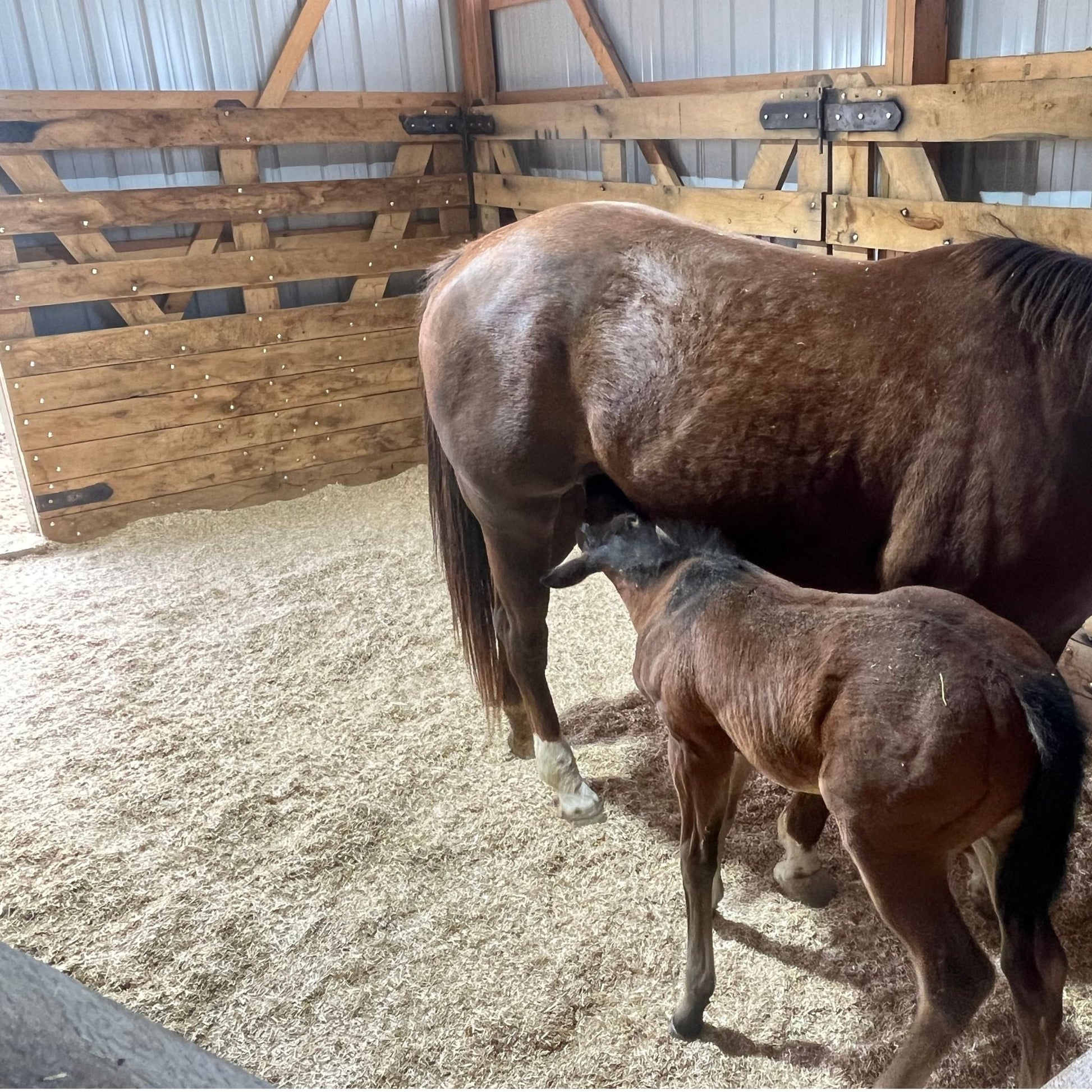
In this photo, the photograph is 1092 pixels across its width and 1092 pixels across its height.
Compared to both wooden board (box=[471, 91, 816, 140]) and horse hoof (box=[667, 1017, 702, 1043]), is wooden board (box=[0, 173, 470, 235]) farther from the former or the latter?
horse hoof (box=[667, 1017, 702, 1043])

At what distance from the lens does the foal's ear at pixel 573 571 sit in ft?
6.11

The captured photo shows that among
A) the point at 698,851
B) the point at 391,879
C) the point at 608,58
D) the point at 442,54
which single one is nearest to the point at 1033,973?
the point at 698,851

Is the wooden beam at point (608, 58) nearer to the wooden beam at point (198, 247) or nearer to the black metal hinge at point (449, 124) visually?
the black metal hinge at point (449, 124)

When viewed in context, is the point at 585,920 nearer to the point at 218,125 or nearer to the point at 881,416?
the point at 881,416

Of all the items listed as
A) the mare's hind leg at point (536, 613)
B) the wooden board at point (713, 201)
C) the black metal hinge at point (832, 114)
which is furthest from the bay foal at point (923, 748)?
the black metal hinge at point (832, 114)

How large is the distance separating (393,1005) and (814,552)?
1.20m

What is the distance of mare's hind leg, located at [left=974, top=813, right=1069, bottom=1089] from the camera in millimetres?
1352

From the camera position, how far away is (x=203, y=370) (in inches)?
179

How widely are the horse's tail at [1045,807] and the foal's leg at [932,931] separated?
0.08 m

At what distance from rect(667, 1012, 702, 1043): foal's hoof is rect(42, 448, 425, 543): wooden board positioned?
3.69 m

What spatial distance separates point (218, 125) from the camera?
4.32m

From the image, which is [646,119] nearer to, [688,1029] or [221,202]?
[221,202]

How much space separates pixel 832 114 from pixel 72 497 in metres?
3.57

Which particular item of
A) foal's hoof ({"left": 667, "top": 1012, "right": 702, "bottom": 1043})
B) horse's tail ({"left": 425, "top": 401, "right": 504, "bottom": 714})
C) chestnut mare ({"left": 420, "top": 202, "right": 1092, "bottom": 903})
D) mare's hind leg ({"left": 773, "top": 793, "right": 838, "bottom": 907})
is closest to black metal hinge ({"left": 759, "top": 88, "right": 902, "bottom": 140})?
chestnut mare ({"left": 420, "top": 202, "right": 1092, "bottom": 903})
